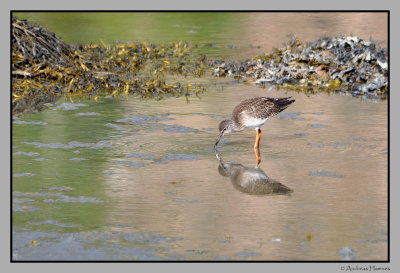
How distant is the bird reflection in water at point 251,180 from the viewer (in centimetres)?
949

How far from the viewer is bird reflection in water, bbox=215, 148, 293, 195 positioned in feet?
31.1

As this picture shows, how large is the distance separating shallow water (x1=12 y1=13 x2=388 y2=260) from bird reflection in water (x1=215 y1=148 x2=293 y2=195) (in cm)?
1

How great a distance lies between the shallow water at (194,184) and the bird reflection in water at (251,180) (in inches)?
0.6

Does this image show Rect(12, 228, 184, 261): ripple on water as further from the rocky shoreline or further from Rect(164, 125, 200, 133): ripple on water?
the rocky shoreline

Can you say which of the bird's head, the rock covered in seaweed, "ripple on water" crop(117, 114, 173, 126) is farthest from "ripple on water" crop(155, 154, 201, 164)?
the rock covered in seaweed

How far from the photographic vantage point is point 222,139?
1222 centimetres

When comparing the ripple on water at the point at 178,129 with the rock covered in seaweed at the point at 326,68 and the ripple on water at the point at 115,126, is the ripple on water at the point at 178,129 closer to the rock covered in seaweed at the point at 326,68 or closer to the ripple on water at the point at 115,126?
the ripple on water at the point at 115,126

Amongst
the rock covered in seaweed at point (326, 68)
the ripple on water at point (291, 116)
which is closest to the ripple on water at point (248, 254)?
the ripple on water at point (291, 116)

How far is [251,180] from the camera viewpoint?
32.7ft

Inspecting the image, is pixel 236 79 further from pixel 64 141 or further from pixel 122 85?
pixel 64 141

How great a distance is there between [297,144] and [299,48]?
736cm

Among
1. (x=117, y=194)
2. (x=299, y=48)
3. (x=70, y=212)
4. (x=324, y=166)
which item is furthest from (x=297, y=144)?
(x=299, y=48)

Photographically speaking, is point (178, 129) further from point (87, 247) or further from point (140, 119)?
point (87, 247)

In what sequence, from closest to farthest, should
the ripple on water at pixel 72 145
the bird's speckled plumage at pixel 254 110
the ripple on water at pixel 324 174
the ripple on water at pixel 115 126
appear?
the ripple on water at pixel 324 174 → the ripple on water at pixel 72 145 → the bird's speckled plumage at pixel 254 110 → the ripple on water at pixel 115 126
